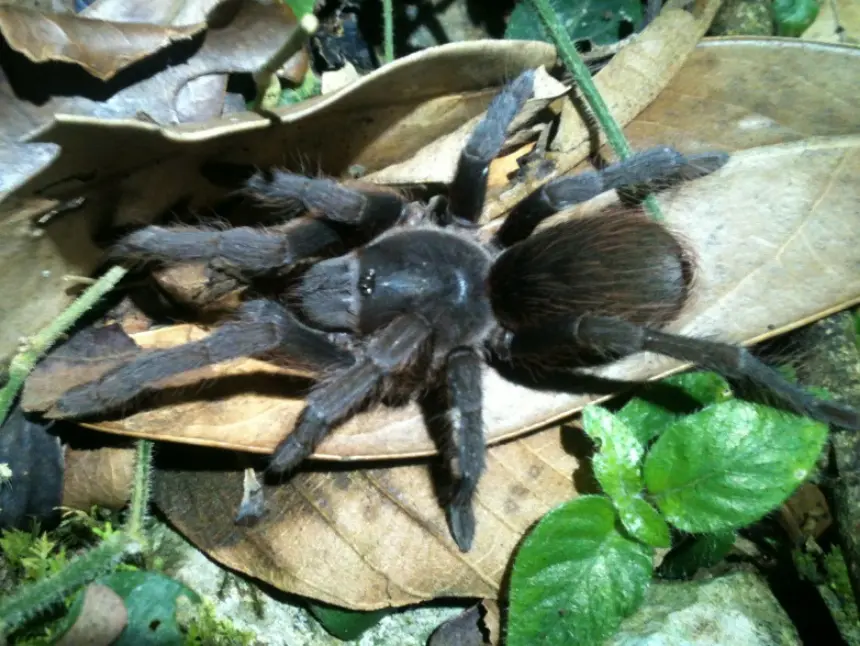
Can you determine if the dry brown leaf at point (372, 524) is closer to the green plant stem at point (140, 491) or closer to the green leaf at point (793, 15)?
the green plant stem at point (140, 491)

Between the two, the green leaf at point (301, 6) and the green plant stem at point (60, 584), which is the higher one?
the green leaf at point (301, 6)

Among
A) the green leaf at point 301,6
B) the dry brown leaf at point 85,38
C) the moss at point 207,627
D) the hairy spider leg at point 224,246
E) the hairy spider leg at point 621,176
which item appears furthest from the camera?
the green leaf at point 301,6

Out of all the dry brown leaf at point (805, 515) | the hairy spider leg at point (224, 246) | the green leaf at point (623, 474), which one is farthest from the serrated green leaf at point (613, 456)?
the hairy spider leg at point (224, 246)

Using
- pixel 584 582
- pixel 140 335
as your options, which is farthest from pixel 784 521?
pixel 140 335

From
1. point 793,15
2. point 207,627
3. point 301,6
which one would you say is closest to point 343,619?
point 207,627

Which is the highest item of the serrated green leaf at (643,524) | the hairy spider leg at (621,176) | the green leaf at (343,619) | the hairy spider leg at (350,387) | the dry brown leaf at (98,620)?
the hairy spider leg at (621,176)

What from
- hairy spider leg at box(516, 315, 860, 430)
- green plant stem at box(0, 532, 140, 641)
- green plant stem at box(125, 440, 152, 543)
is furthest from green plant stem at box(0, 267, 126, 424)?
hairy spider leg at box(516, 315, 860, 430)

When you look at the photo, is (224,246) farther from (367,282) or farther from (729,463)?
(729,463)

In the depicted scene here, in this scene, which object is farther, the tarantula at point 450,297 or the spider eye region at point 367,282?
the spider eye region at point 367,282
